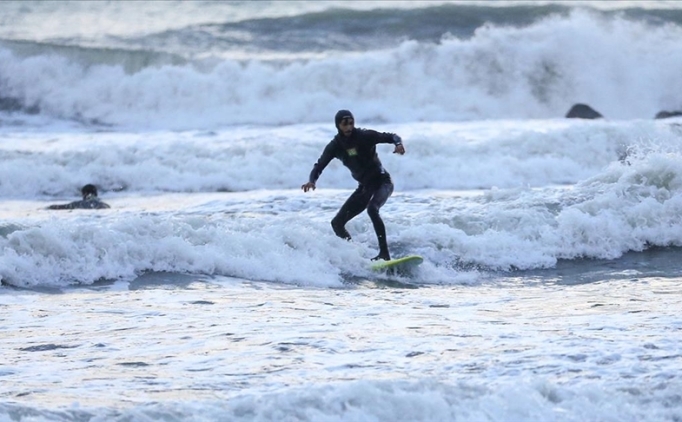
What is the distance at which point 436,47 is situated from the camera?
31328 millimetres

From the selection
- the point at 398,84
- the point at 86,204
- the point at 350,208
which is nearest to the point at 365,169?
the point at 350,208

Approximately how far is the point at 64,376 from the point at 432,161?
1306 centimetres

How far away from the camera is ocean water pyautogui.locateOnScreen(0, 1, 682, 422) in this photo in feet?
24.1

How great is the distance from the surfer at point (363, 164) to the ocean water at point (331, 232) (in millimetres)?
496

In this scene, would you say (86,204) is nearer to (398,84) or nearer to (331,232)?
(331,232)

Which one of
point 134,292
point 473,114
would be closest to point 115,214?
point 134,292

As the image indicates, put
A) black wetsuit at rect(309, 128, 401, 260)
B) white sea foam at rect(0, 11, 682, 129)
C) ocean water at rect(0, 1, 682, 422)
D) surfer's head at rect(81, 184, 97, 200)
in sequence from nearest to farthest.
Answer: ocean water at rect(0, 1, 682, 422), black wetsuit at rect(309, 128, 401, 260), surfer's head at rect(81, 184, 97, 200), white sea foam at rect(0, 11, 682, 129)

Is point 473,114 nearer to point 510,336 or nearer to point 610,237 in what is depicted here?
point 610,237

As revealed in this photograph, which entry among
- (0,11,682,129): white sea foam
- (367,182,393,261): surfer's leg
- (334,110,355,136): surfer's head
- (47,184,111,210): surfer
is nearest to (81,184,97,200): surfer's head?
(47,184,111,210): surfer

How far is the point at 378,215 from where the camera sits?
1209 cm

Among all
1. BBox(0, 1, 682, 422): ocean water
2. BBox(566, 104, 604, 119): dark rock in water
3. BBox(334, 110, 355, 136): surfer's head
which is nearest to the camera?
BBox(0, 1, 682, 422): ocean water

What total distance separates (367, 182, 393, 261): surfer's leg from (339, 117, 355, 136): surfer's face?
2.29 ft

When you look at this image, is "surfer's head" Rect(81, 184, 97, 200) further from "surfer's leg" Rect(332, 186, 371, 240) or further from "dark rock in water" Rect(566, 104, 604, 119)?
"dark rock in water" Rect(566, 104, 604, 119)

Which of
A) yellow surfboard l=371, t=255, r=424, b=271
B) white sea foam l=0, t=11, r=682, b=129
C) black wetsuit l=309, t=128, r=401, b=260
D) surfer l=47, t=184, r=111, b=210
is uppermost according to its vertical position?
white sea foam l=0, t=11, r=682, b=129
